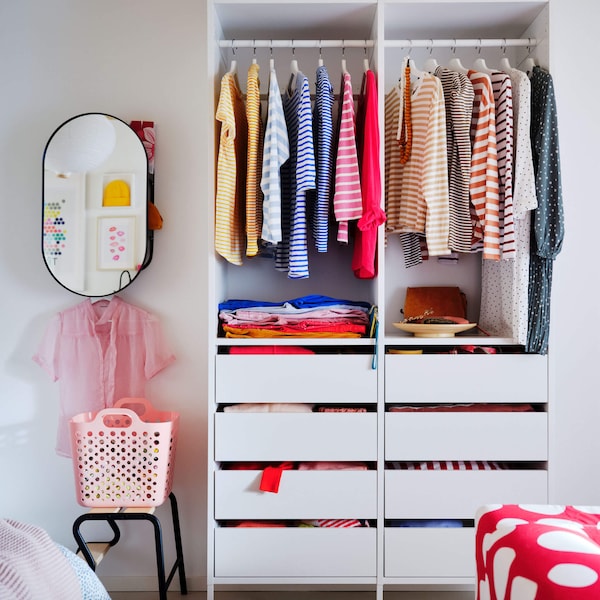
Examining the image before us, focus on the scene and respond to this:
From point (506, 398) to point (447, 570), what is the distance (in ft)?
2.07

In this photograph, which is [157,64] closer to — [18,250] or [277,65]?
[277,65]

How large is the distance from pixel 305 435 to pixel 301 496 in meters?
0.21

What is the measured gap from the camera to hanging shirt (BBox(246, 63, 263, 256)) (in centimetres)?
199

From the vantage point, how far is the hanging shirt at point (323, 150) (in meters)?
1.98

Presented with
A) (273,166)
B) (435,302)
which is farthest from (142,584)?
(273,166)

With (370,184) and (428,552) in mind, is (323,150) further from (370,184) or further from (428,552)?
(428,552)

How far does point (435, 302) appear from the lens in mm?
2340

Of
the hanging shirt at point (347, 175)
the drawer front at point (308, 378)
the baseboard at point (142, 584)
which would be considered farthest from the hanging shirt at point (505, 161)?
the baseboard at point (142, 584)

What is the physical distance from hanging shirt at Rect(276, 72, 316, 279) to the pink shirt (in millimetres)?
723

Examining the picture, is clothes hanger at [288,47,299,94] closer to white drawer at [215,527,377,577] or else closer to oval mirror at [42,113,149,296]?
oval mirror at [42,113,149,296]

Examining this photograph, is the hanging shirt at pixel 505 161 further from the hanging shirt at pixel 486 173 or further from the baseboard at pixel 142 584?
the baseboard at pixel 142 584

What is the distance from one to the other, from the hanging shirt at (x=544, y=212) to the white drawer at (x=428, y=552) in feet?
2.32

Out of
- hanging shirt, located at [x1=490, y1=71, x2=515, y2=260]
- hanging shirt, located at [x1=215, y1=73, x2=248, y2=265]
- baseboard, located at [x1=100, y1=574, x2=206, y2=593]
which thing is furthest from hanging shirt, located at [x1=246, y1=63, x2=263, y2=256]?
baseboard, located at [x1=100, y1=574, x2=206, y2=593]

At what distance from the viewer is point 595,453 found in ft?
7.90
